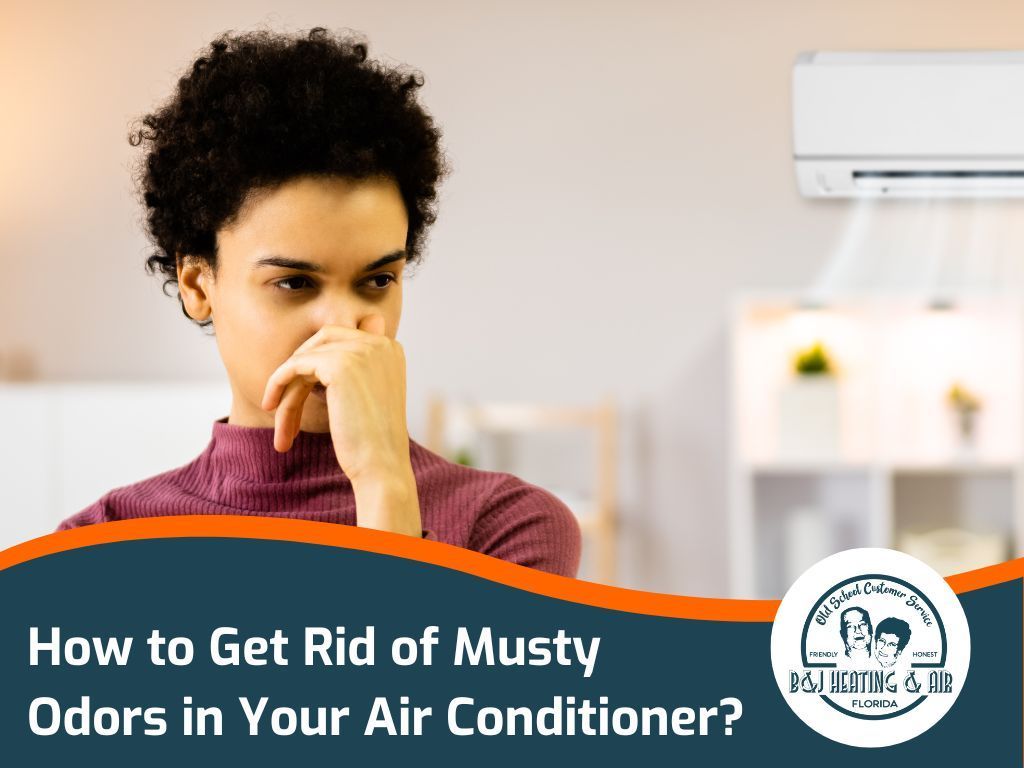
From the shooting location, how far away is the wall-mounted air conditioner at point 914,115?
0.68 metres

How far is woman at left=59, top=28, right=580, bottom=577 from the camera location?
26.6 inches

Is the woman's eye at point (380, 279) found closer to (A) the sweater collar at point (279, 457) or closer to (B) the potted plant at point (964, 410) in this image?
(A) the sweater collar at point (279, 457)

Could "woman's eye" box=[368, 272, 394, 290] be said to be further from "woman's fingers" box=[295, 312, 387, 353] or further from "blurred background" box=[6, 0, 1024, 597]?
"blurred background" box=[6, 0, 1024, 597]

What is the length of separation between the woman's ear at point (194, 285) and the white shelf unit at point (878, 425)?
203 centimetres

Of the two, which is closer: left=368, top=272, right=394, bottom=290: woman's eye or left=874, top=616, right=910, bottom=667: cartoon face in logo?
left=874, top=616, right=910, bottom=667: cartoon face in logo

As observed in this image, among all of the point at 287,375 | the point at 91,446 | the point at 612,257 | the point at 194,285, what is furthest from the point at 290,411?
the point at 612,257

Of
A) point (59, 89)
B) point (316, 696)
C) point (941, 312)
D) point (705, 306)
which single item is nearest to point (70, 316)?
point (59, 89)

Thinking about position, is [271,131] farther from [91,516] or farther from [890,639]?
[890,639]

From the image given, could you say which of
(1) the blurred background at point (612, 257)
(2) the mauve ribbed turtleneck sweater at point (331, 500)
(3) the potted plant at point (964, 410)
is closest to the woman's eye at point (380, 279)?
(2) the mauve ribbed turtleneck sweater at point (331, 500)

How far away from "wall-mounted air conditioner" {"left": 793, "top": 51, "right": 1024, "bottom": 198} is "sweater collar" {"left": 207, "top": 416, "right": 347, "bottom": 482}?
0.36 metres

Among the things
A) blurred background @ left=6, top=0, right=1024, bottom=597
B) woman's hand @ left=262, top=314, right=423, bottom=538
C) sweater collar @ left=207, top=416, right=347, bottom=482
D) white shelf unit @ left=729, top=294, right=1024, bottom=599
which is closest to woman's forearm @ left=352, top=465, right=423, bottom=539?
woman's hand @ left=262, top=314, right=423, bottom=538

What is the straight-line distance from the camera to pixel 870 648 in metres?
0.60

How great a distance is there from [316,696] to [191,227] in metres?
0.32

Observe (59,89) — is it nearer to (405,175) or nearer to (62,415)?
(62,415)
